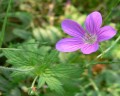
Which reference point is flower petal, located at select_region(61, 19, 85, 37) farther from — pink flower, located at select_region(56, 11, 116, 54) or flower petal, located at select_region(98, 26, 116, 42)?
flower petal, located at select_region(98, 26, 116, 42)

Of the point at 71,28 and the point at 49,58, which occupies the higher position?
the point at 71,28

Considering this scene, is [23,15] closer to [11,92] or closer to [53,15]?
[53,15]

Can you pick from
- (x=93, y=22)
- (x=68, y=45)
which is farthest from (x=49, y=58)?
(x=93, y=22)

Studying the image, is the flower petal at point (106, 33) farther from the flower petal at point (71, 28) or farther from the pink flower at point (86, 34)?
the flower petal at point (71, 28)

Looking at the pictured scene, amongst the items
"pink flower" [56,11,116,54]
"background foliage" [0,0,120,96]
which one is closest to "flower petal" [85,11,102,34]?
"pink flower" [56,11,116,54]

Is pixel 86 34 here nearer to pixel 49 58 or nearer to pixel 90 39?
pixel 90 39

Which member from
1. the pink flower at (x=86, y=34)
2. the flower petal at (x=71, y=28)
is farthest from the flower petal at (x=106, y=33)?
the flower petal at (x=71, y=28)

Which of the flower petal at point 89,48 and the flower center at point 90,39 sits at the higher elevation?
the flower center at point 90,39
